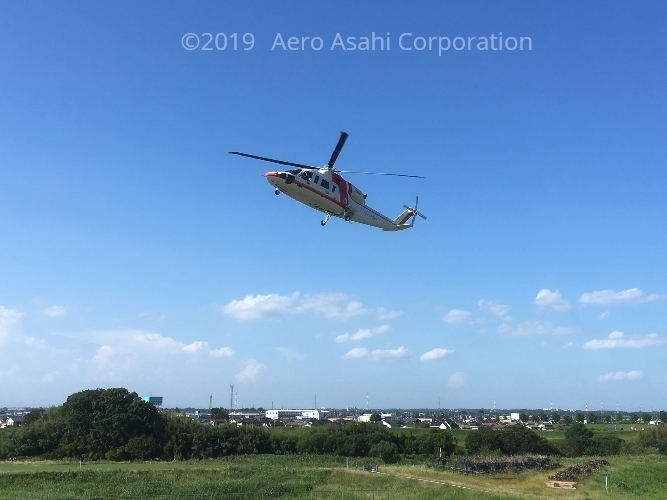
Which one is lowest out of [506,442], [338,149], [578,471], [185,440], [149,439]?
[506,442]

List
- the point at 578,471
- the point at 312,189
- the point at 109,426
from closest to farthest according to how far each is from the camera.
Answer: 1. the point at 312,189
2. the point at 578,471
3. the point at 109,426

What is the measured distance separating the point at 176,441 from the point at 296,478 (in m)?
36.0

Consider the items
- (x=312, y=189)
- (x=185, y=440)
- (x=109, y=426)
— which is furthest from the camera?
(x=185, y=440)

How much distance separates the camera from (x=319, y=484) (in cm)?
4828

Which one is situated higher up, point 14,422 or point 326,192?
point 326,192

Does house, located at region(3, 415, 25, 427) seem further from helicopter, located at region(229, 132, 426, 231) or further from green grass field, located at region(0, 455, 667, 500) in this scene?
helicopter, located at region(229, 132, 426, 231)

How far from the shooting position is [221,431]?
3246 inches

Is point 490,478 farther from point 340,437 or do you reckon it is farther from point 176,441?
point 176,441

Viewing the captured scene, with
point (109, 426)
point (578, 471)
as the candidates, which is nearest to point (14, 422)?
point (109, 426)

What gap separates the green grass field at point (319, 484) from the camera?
42000 millimetres

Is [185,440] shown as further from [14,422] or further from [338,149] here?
[14,422]

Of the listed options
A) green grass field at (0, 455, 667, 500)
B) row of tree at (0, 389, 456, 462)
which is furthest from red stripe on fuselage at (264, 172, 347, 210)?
row of tree at (0, 389, 456, 462)

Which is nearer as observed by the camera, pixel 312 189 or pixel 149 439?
pixel 312 189

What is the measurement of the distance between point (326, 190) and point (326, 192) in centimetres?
12
